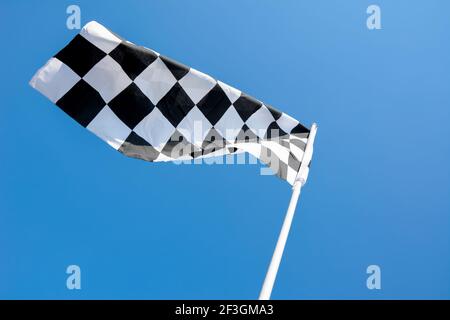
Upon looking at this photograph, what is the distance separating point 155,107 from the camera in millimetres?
7152

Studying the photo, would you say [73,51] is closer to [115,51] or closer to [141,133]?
[115,51]

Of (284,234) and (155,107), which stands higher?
(155,107)

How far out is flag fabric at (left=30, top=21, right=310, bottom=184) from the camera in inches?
268

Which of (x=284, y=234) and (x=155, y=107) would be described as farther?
(x=155, y=107)

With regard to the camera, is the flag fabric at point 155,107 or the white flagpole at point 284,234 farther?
the flag fabric at point 155,107

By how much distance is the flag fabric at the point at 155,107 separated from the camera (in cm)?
680

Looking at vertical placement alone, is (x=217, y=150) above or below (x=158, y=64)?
below

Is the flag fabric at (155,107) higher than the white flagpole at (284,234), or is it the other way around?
the flag fabric at (155,107)

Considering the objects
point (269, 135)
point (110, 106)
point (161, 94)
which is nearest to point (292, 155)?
point (269, 135)

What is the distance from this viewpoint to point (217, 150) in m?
6.85
